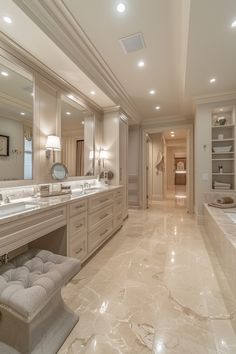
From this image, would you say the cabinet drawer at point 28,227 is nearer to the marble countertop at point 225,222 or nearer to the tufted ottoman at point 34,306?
the tufted ottoman at point 34,306

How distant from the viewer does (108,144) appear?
416cm

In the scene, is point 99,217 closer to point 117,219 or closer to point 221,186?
point 117,219

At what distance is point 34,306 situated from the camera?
1033 mm

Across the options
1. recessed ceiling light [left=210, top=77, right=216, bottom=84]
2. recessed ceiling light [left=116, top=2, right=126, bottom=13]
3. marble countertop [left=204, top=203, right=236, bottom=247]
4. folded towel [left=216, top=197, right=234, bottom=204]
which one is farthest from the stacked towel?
recessed ceiling light [left=116, top=2, right=126, bottom=13]

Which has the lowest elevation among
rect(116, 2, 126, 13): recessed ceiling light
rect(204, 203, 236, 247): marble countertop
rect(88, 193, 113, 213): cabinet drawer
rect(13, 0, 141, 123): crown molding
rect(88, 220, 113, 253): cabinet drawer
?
rect(88, 220, 113, 253): cabinet drawer

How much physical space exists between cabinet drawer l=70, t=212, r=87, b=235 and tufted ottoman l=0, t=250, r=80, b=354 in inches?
22.6

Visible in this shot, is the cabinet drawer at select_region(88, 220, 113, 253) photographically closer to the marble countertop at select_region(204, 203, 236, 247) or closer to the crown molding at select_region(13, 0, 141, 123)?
the marble countertop at select_region(204, 203, 236, 247)

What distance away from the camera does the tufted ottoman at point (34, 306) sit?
1056 mm

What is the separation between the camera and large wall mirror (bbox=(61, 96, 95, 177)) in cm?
306

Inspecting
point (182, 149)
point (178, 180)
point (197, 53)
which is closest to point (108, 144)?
point (197, 53)

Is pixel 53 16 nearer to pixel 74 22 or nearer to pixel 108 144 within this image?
pixel 74 22

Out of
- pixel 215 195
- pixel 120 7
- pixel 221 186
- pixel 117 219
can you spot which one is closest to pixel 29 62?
pixel 120 7

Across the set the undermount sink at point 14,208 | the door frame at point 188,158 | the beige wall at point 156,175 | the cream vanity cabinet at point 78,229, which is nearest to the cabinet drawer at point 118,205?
the cream vanity cabinet at point 78,229

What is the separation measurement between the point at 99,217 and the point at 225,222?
179 cm
